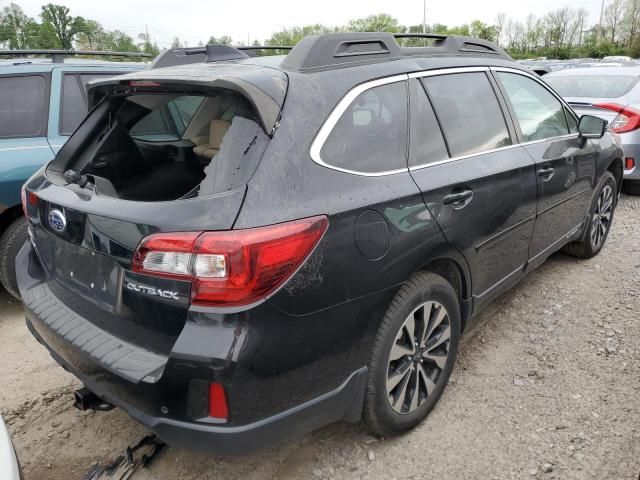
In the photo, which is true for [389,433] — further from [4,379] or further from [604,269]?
[604,269]

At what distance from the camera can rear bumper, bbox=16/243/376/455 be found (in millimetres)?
1672

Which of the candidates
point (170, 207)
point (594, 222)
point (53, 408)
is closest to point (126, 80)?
point (170, 207)

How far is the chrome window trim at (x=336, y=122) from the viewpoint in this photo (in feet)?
6.31

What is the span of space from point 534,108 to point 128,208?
274 centimetres

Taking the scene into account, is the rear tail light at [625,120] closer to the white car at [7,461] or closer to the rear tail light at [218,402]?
the rear tail light at [218,402]

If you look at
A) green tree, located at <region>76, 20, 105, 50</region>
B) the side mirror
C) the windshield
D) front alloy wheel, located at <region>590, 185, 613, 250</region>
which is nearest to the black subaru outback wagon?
the side mirror

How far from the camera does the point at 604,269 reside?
434 centimetres

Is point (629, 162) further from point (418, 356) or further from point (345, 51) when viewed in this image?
point (345, 51)

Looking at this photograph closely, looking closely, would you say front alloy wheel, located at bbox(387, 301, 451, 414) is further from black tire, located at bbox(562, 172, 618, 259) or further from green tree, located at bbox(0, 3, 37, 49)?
green tree, located at bbox(0, 3, 37, 49)

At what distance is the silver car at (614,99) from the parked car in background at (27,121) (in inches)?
206

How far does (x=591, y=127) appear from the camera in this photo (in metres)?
3.71

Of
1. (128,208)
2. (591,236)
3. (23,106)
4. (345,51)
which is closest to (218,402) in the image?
(128,208)

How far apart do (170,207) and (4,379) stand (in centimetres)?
209

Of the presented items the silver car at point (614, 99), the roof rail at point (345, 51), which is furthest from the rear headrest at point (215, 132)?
the silver car at point (614, 99)
